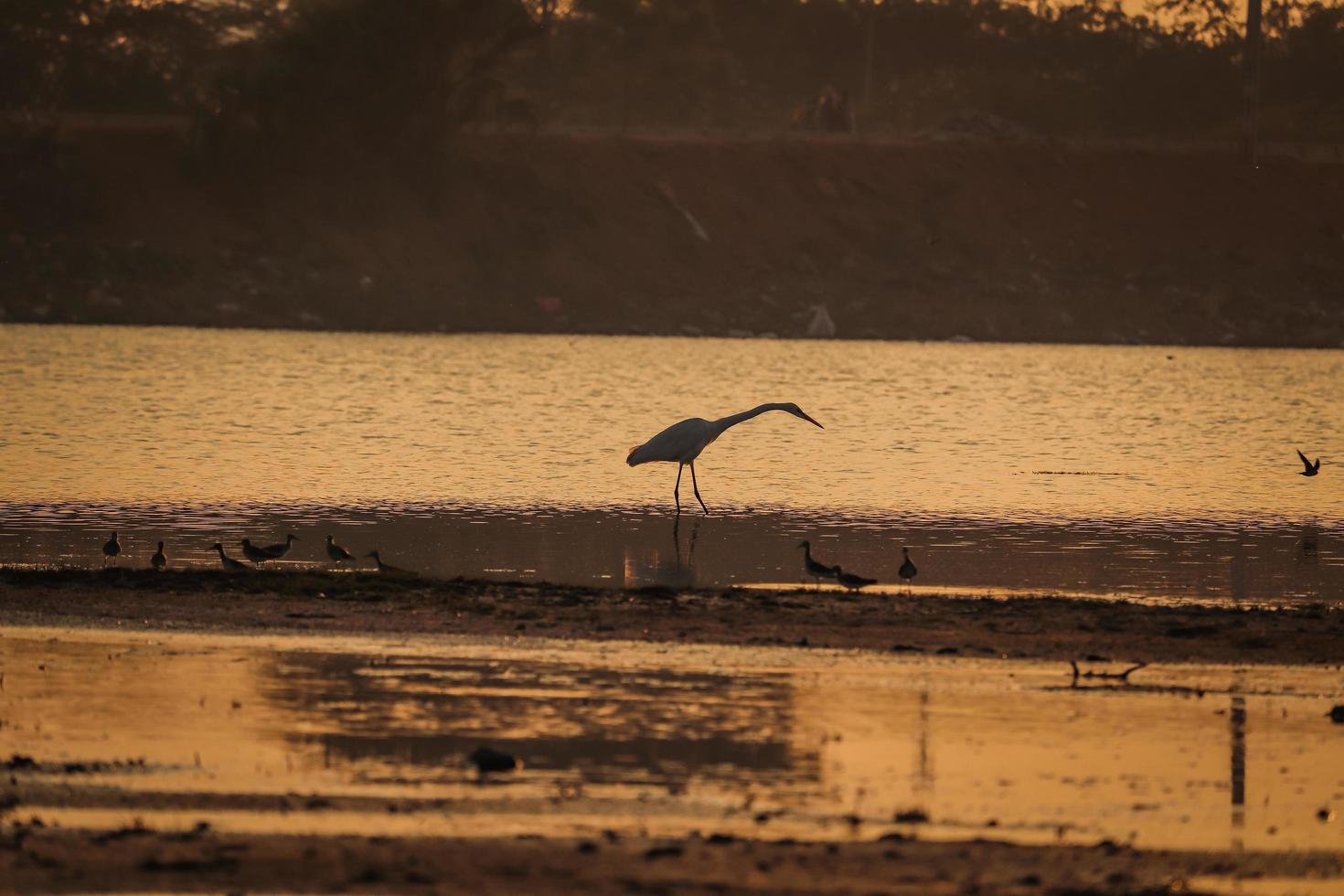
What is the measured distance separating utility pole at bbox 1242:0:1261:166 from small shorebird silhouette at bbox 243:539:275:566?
5983 centimetres

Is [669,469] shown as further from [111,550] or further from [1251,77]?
[1251,77]

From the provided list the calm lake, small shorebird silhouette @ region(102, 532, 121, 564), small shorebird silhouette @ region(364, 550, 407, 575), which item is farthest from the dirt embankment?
small shorebird silhouette @ region(364, 550, 407, 575)

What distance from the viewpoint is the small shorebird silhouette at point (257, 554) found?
17.6 metres

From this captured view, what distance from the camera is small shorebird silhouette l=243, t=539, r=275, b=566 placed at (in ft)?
57.6

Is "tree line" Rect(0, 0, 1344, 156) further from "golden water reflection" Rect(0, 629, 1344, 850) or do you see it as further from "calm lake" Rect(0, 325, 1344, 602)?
"golden water reflection" Rect(0, 629, 1344, 850)

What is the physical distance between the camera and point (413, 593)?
15.7 m

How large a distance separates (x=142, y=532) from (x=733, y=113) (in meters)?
85.9

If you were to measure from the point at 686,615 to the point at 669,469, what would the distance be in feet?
44.2

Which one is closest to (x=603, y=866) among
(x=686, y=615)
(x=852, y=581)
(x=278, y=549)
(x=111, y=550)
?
→ (x=686, y=615)

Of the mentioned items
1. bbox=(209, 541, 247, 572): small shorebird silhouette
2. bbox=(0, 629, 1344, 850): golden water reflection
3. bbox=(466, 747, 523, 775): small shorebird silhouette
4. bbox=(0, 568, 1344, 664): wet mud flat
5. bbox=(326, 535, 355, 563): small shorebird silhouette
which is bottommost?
bbox=(326, 535, 355, 563): small shorebird silhouette

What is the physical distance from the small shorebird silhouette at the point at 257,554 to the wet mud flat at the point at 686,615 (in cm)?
96

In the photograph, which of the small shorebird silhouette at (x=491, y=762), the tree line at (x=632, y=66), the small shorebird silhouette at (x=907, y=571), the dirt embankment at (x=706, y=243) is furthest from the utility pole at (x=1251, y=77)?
the small shorebird silhouette at (x=491, y=762)

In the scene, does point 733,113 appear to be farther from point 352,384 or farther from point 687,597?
point 687,597

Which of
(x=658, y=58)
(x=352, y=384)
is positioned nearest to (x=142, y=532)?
(x=352, y=384)
